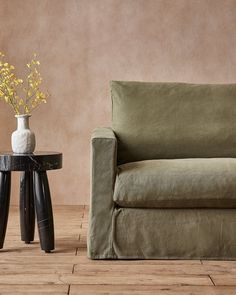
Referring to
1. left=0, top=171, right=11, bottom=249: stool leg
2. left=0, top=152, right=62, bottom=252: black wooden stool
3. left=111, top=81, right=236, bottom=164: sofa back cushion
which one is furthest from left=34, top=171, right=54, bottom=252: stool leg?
left=111, top=81, right=236, bottom=164: sofa back cushion

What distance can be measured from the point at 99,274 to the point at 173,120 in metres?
1.13

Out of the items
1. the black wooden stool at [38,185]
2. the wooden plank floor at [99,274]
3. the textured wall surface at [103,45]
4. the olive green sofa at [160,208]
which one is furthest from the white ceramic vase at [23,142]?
the textured wall surface at [103,45]

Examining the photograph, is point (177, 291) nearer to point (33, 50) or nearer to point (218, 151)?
point (218, 151)

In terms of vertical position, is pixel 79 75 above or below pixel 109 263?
above

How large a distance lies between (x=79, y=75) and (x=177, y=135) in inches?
55.0

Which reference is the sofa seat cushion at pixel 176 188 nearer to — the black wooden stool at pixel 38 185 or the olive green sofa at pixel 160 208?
the olive green sofa at pixel 160 208

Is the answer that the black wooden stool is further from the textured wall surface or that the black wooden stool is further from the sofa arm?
the textured wall surface

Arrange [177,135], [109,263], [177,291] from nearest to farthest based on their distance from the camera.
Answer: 1. [177,291]
2. [109,263]
3. [177,135]

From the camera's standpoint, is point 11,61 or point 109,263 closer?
point 109,263

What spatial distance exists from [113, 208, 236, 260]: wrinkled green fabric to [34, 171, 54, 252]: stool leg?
0.34 metres

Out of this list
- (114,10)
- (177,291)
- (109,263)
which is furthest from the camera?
(114,10)

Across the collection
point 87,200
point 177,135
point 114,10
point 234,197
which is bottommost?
point 87,200

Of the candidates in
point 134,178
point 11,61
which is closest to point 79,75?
point 11,61

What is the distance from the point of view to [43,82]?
446 cm
